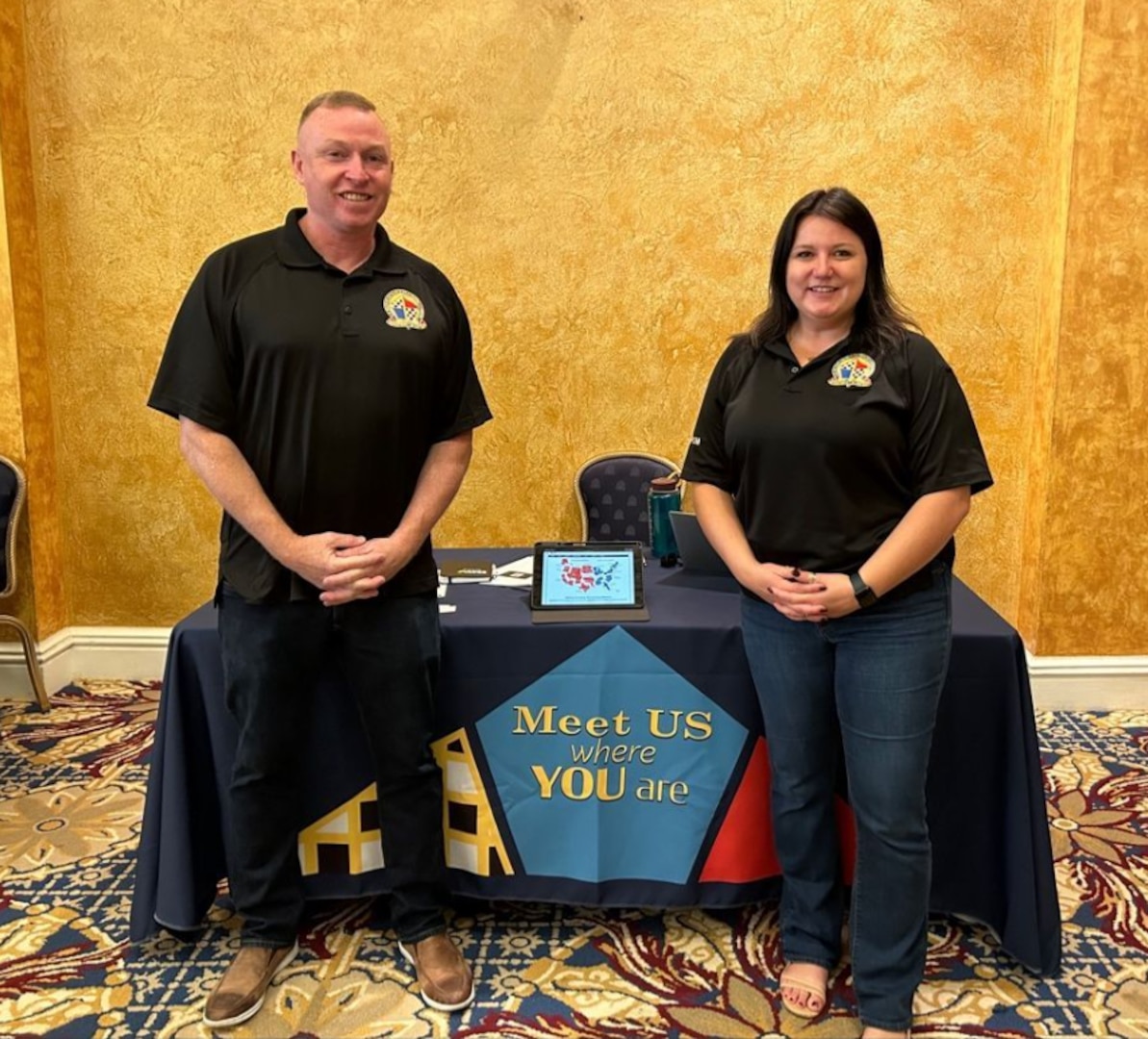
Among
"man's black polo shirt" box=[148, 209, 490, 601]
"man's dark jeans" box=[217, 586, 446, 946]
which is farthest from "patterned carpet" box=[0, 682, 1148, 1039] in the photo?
"man's black polo shirt" box=[148, 209, 490, 601]

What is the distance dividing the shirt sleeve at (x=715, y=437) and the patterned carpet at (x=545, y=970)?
1.06m

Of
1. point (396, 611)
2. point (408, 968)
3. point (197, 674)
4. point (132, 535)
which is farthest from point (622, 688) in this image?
point (132, 535)

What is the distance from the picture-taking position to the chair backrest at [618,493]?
12.2ft

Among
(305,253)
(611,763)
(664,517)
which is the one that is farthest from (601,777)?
(305,253)

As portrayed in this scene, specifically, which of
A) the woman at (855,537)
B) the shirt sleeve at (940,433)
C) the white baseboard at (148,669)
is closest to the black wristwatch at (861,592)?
the woman at (855,537)

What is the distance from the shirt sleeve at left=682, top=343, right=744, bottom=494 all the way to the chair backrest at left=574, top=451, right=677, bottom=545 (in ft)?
5.47

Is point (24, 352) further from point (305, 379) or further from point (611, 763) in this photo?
point (611, 763)

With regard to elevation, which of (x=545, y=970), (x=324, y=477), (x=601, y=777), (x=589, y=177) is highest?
(x=589, y=177)

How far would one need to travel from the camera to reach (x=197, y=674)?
213cm

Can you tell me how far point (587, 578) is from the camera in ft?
7.54

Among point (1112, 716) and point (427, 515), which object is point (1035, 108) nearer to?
point (1112, 716)

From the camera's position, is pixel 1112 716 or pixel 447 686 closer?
pixel 447 686

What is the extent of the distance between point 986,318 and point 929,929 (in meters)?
2.37

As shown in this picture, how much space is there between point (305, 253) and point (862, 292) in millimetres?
1046
